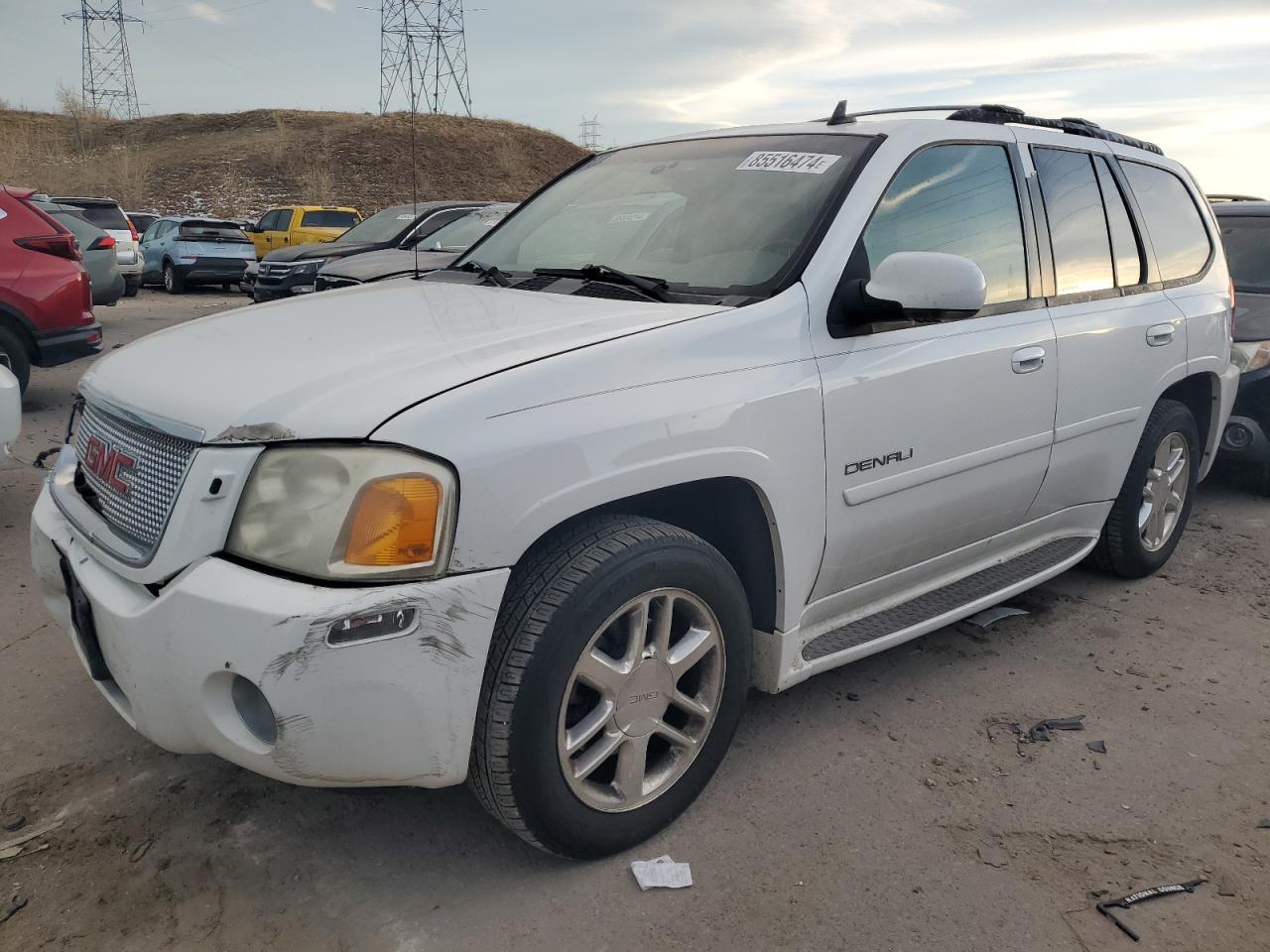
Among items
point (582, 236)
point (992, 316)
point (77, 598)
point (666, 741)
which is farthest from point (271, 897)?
point (992, 316)

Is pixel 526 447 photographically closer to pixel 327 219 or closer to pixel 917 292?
pixel 917 292

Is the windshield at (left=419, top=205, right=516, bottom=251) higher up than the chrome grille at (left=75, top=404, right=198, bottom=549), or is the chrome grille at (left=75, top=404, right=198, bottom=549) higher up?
the windshield at (left=419, top=205, right=516, bottom=251)

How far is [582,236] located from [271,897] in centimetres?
218

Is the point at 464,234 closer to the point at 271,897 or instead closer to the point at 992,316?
the point at 992,316

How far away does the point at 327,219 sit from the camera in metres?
21.2

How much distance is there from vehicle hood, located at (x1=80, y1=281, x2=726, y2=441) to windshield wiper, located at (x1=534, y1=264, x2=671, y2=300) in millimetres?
96

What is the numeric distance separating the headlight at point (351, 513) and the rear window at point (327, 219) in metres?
20.3

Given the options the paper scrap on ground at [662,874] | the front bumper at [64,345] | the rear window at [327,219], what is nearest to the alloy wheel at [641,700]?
the paper scrap on ground at [662,874]

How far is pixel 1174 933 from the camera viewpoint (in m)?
2.29

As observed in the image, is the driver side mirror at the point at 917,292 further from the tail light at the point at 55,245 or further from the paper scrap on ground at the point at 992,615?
the tail light at the point at 55,245

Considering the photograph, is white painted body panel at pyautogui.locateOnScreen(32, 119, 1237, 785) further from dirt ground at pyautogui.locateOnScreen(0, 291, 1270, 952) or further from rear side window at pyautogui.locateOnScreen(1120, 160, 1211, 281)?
rear side window at pyautogui.locateOnScreen(1120, 160, 1211, 281)

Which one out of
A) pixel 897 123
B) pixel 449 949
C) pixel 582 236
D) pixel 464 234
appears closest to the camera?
pixel 449 949

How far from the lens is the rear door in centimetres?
356

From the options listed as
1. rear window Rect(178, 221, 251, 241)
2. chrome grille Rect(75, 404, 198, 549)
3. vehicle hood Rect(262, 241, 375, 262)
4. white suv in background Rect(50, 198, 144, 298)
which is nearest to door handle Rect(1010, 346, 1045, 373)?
chrome grille Rect(75, 404, 198, 549)
